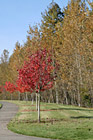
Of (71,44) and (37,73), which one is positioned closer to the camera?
(37,73)

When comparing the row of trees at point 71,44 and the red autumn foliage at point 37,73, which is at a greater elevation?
the row of trees at point 71,44

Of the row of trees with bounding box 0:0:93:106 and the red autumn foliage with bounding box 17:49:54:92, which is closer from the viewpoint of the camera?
the red autumn foliage with bounding box 17:49:54:92

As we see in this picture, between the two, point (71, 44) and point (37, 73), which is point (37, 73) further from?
point (71, 44)

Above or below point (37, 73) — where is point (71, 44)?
above

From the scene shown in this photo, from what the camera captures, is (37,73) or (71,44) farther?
(71,44)

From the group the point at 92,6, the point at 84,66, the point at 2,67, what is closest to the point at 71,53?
the point at 84,66

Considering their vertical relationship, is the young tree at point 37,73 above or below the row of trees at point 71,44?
below

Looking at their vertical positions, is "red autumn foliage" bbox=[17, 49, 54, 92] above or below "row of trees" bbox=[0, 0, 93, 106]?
below

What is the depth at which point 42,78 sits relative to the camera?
1942cm

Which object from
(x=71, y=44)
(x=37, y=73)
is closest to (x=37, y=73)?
(x=37, y=73)

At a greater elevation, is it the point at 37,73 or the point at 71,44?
the point at 71,44

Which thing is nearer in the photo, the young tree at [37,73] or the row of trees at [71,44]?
the young tree at [37,73]

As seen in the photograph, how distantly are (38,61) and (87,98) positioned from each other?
61.2 ft

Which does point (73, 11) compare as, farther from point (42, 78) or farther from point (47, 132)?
point (47, 132)
